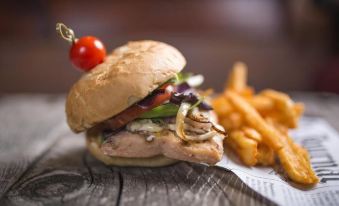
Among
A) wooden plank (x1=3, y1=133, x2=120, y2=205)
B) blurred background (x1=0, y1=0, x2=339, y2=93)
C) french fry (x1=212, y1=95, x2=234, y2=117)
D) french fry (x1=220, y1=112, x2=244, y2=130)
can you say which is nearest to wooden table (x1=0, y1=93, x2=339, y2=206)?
wooden plank (x1=3, y1=133, x2=120, y2=205)

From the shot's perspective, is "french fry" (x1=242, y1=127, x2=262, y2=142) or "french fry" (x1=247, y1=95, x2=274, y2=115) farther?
"french fry" (x1=247, y1=95, x2=274, y2=115)

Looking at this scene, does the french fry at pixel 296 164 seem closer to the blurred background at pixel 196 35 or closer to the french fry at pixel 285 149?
the french fry at pixel 285 149

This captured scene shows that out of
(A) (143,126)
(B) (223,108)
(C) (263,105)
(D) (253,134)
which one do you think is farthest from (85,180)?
(C) (263,105)

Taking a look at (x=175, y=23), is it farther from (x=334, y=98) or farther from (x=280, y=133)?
(x=280, y=133)

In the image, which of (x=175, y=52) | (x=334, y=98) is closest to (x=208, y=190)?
(x=175, y=52)

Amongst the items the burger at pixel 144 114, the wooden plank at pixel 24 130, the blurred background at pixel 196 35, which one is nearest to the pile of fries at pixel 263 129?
the burger at pixel 144 114

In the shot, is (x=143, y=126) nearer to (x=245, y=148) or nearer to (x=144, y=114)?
(x=144, y=114)

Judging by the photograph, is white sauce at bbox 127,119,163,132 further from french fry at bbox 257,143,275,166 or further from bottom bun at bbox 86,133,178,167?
french fry at bbox 257,143,275,166
